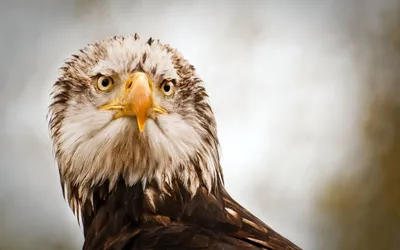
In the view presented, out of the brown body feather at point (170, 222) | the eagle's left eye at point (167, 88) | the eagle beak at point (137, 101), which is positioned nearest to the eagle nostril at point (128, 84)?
the eagle beak at point (137, 101)

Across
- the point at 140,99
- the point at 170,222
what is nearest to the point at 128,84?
the point at 140,99

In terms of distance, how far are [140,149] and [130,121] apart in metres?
0.10

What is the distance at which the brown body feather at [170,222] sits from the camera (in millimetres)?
2199

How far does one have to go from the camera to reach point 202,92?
8.16 ft

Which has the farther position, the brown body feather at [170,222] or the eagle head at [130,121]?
the eagle head at [130,121]

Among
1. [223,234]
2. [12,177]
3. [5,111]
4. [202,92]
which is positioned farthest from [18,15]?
[223,234]

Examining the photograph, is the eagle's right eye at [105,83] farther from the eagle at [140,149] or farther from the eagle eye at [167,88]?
the eagle eye at [167,88]

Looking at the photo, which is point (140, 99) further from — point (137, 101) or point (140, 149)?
point (140, 149)

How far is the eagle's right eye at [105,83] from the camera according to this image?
2348 millimetres

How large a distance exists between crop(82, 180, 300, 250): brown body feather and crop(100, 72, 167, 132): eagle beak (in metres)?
0.24

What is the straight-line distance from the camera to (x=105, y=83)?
2.37m

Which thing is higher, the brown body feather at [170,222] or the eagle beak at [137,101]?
the eagle beak at [137,101]

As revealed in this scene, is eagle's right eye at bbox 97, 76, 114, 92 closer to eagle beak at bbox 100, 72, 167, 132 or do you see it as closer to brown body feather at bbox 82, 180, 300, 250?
eagle beak at bbox 100, 72, 167, 132

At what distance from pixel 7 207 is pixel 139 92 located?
3289 millimetres
